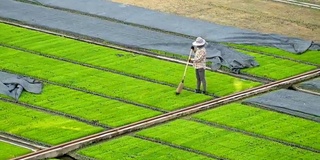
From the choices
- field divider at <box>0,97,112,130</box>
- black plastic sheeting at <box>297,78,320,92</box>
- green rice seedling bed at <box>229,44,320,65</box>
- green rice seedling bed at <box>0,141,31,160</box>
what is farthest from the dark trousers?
green rice seedling bed at <box>0,141,31,160</box>

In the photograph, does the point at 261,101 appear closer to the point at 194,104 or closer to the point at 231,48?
the point at 194,104

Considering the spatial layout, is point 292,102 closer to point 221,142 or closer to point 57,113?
point 221,142

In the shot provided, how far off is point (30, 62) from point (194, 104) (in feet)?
18.5

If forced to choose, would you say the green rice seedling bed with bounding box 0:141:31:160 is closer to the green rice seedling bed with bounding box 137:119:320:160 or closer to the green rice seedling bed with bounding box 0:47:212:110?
the green rice seedling bed with bounding box 137:119:320:160

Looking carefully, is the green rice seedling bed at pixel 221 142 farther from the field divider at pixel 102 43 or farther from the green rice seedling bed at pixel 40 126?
the field divider at pixel 102 43

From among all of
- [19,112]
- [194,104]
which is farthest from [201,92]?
[19,112]

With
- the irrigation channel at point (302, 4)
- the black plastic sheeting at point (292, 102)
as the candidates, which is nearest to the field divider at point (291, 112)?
the black plastic sheeting at point (292, 102)

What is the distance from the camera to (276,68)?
3269 cm

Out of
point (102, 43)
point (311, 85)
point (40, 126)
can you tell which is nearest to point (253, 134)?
point (311, 85)

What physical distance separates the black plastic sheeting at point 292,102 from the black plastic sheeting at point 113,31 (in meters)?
2.40

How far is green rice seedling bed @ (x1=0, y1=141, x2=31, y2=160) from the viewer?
25.6 meters

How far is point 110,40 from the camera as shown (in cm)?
3488

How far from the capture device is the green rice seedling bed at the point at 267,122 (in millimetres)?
27281

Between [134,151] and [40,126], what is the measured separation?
2806 mm
